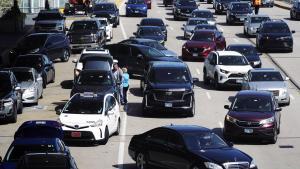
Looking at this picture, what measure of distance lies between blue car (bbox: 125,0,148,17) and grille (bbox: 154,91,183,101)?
1590 inches

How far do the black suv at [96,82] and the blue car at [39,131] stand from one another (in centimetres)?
→ 787

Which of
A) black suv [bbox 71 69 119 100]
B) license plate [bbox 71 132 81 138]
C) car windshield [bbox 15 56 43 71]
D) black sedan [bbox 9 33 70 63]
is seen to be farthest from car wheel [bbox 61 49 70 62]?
license plate [bbox 71 132 81 138]

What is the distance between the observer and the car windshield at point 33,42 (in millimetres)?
48378

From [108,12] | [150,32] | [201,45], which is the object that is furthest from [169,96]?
[108,12]

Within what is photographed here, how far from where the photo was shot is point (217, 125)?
32344mm

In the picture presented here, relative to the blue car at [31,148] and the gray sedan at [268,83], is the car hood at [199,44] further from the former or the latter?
the blue car at [31,148]

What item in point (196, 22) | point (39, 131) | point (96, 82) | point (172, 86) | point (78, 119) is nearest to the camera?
point (39, 131)

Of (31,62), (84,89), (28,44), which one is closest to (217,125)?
(84,89)

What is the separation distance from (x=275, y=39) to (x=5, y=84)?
21841 millimetres

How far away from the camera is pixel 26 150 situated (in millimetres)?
22344

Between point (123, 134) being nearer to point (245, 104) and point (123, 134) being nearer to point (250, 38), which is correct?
point (245, 104)

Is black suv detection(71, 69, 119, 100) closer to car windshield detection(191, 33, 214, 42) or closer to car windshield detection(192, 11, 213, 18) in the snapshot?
car windshield detection(191, 33, 214, 42)

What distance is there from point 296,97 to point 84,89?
30.9 feet

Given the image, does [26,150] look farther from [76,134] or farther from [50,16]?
[50,16]
